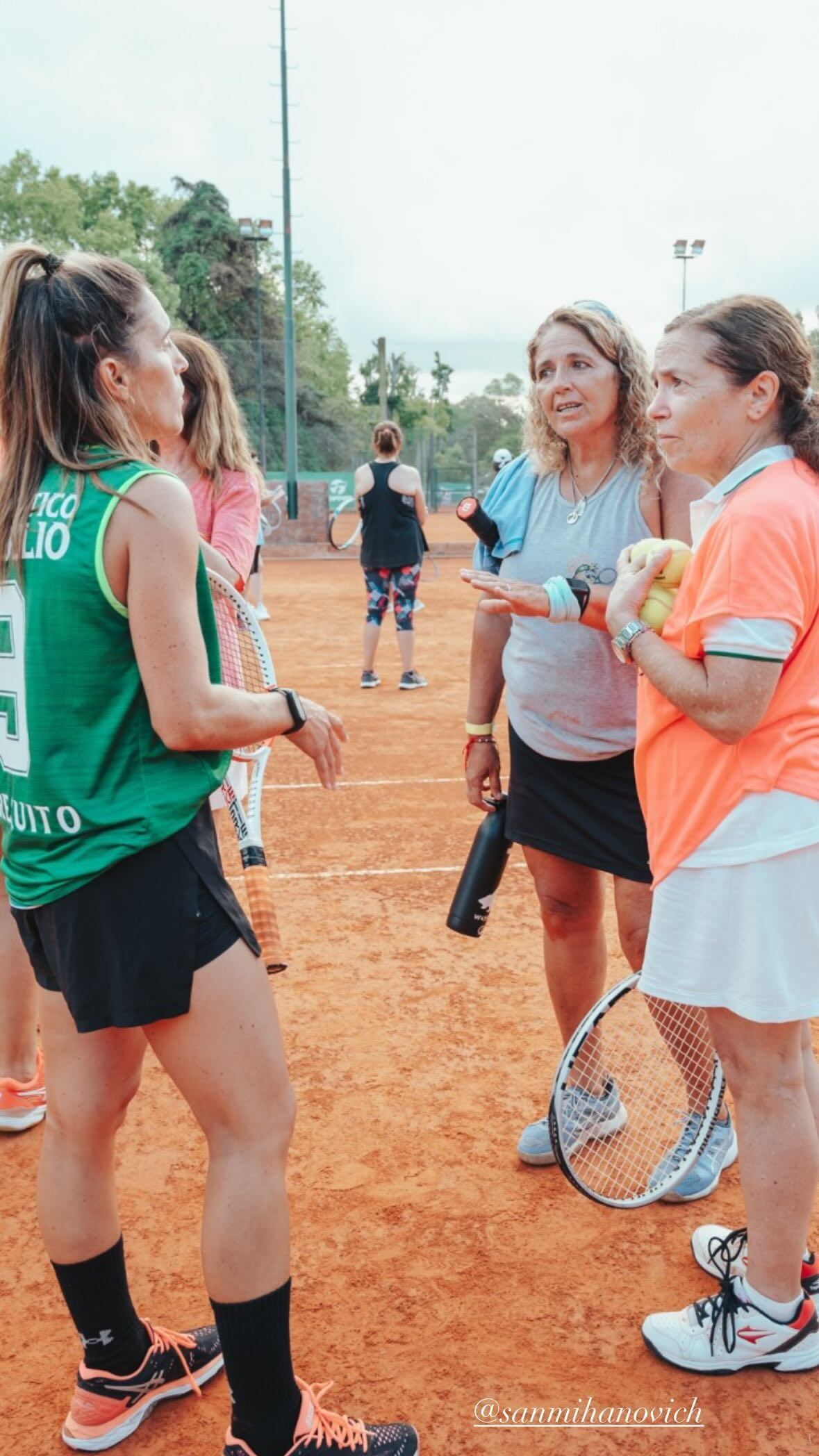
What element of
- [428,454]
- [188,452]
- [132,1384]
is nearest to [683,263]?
[428,454]

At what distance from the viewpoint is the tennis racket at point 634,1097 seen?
2.46m

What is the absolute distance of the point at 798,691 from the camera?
2061mm

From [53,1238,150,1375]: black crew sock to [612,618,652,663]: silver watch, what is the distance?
1436 millimetres

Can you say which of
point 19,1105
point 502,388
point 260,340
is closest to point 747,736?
point 19,1105

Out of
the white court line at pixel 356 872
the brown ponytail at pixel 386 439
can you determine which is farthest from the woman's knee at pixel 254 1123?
the brown ponytail at pixel 386 439

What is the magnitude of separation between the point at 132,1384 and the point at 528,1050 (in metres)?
1.73

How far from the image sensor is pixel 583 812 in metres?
2.95

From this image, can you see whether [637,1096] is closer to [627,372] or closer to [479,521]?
[479,521]

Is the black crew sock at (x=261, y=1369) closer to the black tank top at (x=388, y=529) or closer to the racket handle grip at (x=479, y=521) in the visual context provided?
the racket handle grip at (x=479, y=521)

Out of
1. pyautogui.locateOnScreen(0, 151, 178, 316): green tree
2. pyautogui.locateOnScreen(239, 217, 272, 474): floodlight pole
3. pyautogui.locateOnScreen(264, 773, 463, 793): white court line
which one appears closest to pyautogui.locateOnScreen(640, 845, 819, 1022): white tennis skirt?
pyautogui.locateOnScreen(264, 773, 463, 793): white court line

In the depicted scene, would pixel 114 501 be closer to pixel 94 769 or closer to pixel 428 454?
pixel 94 769

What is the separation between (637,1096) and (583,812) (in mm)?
765

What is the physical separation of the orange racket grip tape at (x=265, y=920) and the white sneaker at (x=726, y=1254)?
113cm

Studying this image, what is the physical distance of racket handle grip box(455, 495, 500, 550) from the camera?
2719 mm
